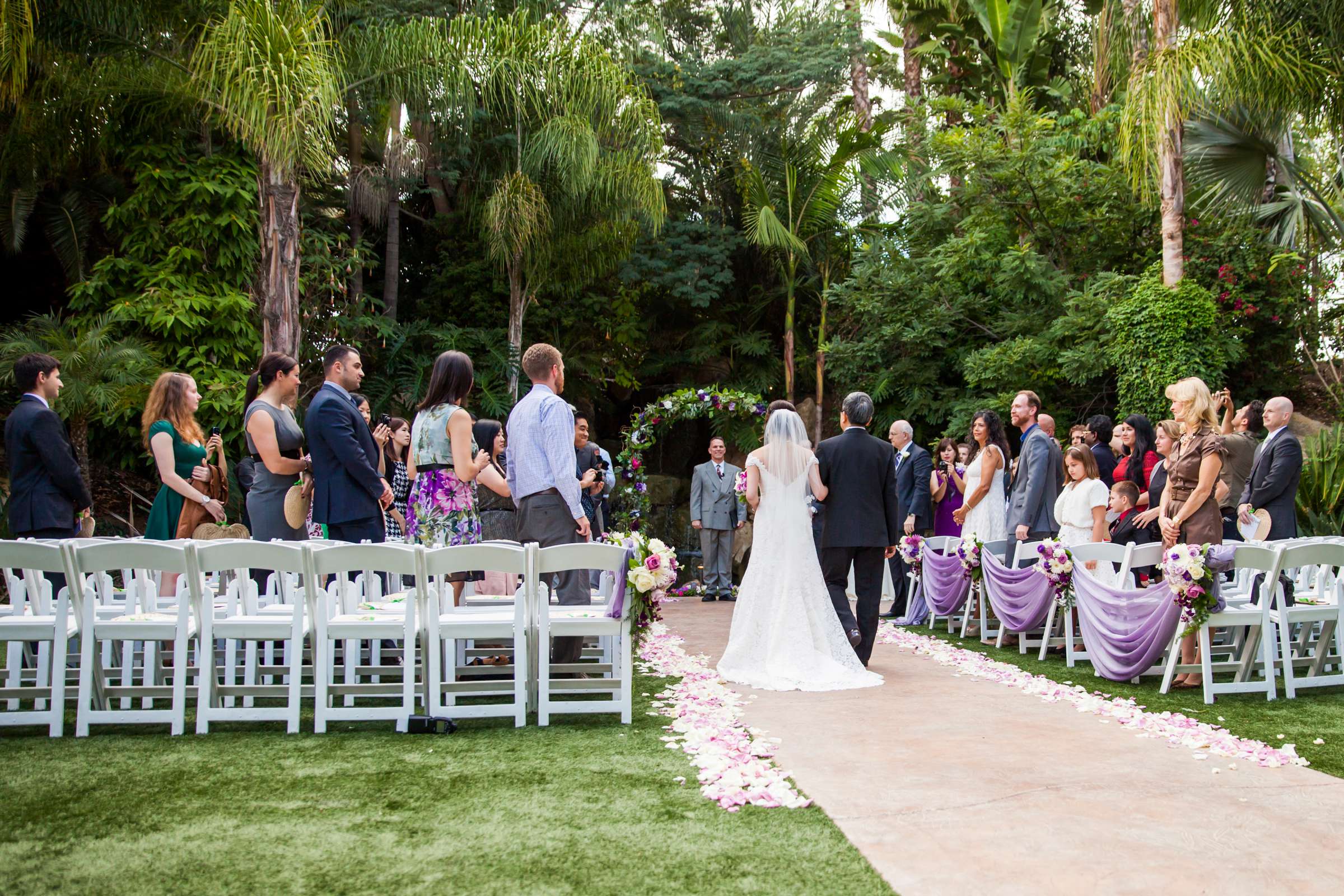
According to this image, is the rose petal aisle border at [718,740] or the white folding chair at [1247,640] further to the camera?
the white folding chair at [1247,640]

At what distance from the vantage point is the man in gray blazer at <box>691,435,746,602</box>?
12594mm

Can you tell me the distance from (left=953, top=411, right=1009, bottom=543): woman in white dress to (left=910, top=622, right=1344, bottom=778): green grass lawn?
6.51 ft

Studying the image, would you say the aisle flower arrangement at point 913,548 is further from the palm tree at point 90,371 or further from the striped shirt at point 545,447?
the palm tree at point 90,371

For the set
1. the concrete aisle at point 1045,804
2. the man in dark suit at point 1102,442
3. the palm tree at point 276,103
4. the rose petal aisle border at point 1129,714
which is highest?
the palm tree at point 276,103

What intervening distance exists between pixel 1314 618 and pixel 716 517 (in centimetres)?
735

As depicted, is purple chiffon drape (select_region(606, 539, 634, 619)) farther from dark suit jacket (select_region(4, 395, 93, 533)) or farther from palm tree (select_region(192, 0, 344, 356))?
palm tree (select_region(192, 0, 344, 356))

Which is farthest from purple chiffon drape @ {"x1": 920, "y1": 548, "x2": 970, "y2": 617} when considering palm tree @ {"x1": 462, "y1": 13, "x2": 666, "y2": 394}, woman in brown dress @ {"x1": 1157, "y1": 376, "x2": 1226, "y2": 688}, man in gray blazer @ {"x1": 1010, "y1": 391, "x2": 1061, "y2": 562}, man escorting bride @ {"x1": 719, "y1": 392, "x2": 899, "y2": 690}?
palm tree @ {"x1": 462, "y1": 13, "x2": 666, "y2": 394}

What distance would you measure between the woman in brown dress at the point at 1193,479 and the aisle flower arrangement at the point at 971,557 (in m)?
1.98

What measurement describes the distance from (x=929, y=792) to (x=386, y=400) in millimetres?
13263

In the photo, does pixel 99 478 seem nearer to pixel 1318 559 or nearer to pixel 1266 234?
pixel 1318 559

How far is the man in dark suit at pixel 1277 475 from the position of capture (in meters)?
7.28

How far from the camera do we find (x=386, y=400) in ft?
52.1

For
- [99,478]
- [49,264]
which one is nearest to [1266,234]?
[99,478]

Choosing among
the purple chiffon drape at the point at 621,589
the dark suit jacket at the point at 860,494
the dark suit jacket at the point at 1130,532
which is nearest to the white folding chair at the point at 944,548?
the dark suit jacket at the point at 1130,532
